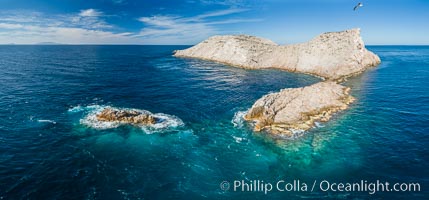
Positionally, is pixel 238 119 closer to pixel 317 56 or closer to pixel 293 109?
pixel 293 109

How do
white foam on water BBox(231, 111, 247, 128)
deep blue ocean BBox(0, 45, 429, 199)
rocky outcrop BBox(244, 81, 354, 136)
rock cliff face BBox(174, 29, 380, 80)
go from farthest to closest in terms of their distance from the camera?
rock cliff face BBox(174, 29, 380, 80)
white foam on water BBox(231, 111, 247, 128)
rocky outcrop BBox(244, 81, 354, 136)
deep blue ocean BBox(0, 45, 429, 199)

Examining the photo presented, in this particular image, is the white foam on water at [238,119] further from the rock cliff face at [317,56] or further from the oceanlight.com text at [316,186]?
the rock cliff face at [317,56]

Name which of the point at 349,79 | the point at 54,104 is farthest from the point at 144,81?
the point at 349,79

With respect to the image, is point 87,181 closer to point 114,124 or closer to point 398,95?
point 114,124

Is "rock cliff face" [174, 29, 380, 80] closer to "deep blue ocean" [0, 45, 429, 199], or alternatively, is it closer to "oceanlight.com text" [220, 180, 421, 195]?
"deep blue ocean" [0, 45, 429, 199]

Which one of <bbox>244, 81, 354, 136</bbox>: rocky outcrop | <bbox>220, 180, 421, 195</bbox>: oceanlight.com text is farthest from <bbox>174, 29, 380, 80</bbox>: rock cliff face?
<bbox>220, 180, 421, 195</bbox>: oceanlight.com text

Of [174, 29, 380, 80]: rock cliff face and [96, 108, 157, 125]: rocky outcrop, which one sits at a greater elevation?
[174, 29, 380, 80]: rock cliff face

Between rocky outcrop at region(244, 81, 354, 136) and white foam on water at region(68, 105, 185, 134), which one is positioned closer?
white foam on water at region(68, 105, 185, 134)

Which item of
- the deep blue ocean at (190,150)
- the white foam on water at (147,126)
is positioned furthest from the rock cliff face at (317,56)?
the white foam on water at (147,126)
